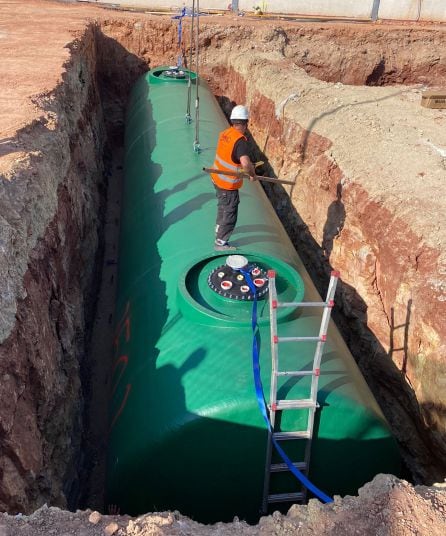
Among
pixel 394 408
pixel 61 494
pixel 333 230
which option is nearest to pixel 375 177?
pixel 333 230

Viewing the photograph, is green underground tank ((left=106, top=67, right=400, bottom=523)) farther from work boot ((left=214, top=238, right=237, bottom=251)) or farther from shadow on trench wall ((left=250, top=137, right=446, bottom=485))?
shadow on trench wall ((left=250, top=137, right=446, bottom=485))

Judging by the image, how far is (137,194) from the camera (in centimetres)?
802

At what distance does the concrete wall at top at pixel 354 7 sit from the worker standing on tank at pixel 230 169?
2257 centimetres

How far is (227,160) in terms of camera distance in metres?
5.70

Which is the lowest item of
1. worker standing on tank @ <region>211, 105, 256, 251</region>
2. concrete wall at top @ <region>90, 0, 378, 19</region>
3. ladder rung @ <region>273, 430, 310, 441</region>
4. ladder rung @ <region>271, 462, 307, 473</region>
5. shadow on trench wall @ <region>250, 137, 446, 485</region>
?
shadow on trench wall @ <region>250, 137, 446, 485</region>

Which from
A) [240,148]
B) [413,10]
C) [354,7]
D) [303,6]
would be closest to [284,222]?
[240,148]

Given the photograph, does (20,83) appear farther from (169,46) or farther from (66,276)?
(169,46)

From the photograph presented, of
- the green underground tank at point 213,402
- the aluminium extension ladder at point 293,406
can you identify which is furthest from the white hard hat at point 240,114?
the aluminium extension ladder at point 293,406

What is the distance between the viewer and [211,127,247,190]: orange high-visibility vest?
18.4ft

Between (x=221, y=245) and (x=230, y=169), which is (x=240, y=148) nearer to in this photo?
(x=230, y=169)

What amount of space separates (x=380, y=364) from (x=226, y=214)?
302 centimetres

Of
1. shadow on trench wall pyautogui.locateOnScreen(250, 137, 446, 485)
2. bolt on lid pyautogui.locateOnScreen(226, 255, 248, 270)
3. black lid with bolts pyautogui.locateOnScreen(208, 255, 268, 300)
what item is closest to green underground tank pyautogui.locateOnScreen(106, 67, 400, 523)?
black lid with bolts pyautogui.locateOnScreen(208, 255, 268, 300)

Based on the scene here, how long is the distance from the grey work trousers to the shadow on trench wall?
2.44 metres

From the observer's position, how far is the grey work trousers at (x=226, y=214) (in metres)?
5.67
